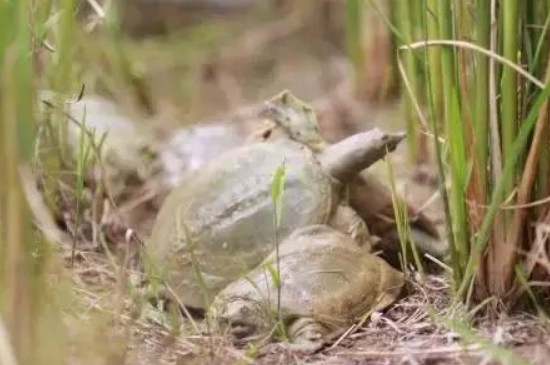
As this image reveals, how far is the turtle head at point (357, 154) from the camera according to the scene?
1.96 m

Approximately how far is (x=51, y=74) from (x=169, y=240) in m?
0.36

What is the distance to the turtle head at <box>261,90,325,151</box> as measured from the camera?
211cm

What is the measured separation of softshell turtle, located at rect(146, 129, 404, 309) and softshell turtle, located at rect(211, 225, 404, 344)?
13 centimetres

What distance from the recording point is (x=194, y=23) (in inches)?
166

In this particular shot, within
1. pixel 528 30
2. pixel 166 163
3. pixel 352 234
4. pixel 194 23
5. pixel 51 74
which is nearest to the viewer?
pixel 528 30

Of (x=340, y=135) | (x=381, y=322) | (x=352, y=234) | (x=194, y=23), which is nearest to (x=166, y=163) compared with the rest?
(x=340, y=135)

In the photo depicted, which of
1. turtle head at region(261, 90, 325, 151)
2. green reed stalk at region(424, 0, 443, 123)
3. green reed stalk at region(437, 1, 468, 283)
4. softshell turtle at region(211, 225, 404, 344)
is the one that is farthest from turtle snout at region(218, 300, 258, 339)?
turtle head at region(261, 90, 325, 151)

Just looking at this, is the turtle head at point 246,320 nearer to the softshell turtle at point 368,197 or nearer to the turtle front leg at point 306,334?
the turtle front leg at point 306,334

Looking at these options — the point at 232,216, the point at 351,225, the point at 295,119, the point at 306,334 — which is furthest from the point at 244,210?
the point at 306,334

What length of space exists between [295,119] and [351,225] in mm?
323

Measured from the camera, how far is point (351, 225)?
1.88 metres

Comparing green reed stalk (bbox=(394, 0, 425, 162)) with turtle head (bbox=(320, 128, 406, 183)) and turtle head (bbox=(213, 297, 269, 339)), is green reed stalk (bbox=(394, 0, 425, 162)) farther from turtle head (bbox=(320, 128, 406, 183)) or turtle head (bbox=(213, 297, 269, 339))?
turtle head (bbox=(213, 297, 269, 339))

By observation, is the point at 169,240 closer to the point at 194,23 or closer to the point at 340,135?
the point at 340,135

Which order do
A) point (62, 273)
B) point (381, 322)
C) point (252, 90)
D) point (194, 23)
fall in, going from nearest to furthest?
point (62, 273) < point (381, 322) < point (252, 90) < point (194, 23)
